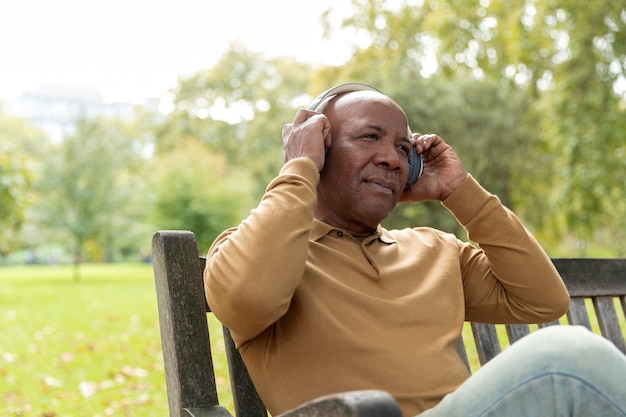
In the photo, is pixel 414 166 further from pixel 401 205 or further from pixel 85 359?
pixel 401 205

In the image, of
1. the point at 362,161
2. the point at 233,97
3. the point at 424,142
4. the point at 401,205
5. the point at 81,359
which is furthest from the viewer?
the point at 233,97

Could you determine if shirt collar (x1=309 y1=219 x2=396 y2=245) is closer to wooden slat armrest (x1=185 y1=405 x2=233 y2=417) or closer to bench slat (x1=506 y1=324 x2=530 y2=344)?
wooden slat armrest (x1=185 y1=405 x2=233 y2=417)

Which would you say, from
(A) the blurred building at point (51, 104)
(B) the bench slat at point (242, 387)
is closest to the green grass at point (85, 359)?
(B) the bench slat at point (242, 387)

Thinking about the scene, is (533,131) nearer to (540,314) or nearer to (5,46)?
(540,314)

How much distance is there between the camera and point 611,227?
1557 cm

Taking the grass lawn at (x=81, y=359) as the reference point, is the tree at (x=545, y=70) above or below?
above

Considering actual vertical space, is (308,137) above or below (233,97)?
above

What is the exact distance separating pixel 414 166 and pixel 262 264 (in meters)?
0.73

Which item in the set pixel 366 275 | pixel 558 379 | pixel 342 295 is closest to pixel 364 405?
pixel 558 379

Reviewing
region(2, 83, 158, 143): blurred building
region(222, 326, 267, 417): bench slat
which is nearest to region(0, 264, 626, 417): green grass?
region(222, 326, 267, 417): bench slat

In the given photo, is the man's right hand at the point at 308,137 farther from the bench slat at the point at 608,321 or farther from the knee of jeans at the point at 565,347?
the bench slat at the point at 608,321

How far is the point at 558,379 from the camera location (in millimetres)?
1546

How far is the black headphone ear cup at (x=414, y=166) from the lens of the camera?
236 cm

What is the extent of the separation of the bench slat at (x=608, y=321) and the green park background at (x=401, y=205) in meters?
4.37
